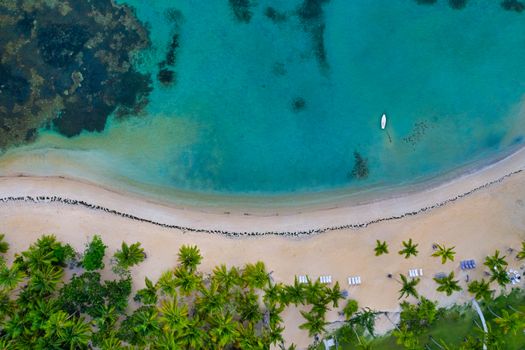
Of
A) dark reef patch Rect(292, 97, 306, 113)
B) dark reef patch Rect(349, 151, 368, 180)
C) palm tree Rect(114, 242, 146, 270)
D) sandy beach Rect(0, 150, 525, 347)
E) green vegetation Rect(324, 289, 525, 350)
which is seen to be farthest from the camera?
dark reef patch Rect(292, 97, 306, 113)

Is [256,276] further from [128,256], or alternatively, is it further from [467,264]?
[467,264]

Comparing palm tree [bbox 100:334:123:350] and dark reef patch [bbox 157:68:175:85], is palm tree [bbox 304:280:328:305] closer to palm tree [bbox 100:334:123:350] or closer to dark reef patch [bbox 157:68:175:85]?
palm tree [bbox 100:334:123:350]

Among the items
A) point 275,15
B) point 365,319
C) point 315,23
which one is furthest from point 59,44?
point 365,319

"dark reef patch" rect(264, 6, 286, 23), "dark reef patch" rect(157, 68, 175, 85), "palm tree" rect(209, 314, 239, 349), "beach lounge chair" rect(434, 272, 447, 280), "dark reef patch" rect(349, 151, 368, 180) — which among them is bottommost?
"palm tree" rect(209, 314, 239, 349)

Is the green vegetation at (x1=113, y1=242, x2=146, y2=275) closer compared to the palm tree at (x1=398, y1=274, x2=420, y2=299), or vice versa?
the green vegetation at (x1=113, y1=242, x2=146, y2=275)

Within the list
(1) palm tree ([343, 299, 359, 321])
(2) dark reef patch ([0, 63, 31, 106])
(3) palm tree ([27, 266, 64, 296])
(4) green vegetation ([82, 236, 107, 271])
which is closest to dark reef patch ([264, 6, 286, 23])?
(2) dark reef patch ([0, 63, 31, 106])

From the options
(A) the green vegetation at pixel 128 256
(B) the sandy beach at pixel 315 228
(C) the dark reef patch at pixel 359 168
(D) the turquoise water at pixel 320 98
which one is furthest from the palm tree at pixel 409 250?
(A) the green vegetation at pixel 128 256

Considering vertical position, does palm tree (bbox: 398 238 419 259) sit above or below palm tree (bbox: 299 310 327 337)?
above
